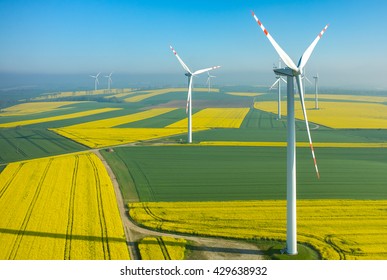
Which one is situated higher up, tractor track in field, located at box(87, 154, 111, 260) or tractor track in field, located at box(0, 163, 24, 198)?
tractor track in field, located at box(0, 163, 24, 198)

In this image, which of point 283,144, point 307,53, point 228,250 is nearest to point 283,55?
point 307,53

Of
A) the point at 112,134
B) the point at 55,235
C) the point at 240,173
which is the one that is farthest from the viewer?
the point at 112,134

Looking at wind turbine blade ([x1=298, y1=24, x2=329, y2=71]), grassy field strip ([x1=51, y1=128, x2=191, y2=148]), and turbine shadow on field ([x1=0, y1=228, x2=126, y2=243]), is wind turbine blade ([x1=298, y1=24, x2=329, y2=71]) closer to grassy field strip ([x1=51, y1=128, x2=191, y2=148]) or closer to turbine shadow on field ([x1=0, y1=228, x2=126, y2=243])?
turbine shadow on field ([x1=0, y1=228, x2=126, y2=243])

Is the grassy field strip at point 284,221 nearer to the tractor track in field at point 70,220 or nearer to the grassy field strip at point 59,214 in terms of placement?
the grassy field strip at point 59,214

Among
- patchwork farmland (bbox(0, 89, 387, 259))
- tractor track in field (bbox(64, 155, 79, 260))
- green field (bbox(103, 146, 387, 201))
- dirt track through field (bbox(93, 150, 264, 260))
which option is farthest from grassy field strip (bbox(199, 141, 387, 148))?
dirt track through field (bbox(93, 150, 264, 260))

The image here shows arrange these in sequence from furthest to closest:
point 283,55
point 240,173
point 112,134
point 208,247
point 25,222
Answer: point 112,134
point 240,173
point 25,222
point 208,247
point 283,55

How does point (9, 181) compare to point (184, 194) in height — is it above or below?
below

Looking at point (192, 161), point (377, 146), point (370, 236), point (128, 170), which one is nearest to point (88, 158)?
point (128, 170)

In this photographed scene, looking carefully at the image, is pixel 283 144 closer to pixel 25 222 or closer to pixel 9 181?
pixel 9 181
